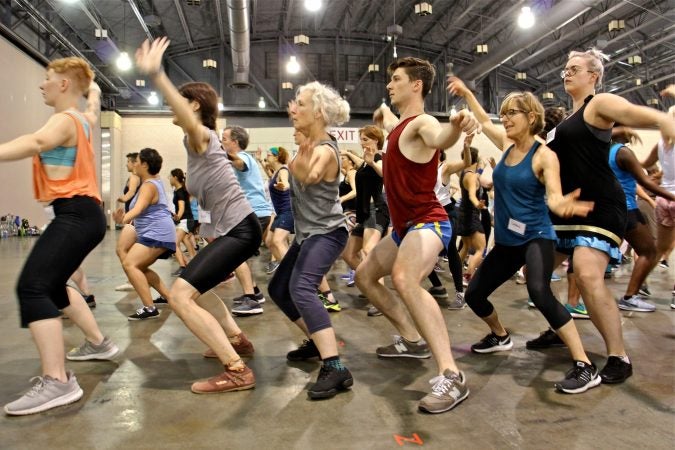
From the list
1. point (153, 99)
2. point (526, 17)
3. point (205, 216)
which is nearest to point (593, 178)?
point (205, 216)

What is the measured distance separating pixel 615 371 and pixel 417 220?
4.19ft

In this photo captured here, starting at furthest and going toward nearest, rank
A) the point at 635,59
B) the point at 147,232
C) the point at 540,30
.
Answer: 1. the point at 635,59
2. the point at 540,30
3. the point at 147,232

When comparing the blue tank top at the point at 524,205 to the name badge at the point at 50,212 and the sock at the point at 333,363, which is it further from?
the name badge at the point at 50,212

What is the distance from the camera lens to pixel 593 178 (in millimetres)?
2752

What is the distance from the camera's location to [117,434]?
6.69ft

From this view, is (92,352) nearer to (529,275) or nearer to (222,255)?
(222,255)

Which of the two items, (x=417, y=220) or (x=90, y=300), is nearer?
(x=417, y=220)

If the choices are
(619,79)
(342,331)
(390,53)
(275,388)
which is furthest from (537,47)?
(275,388)

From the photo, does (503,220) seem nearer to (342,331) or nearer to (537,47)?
(342,331)

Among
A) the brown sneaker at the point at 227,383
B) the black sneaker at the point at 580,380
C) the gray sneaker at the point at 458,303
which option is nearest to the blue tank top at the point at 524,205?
the black sneaker at the point at 580,380

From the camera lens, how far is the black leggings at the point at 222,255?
256 cm

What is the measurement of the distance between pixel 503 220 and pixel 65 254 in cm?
225

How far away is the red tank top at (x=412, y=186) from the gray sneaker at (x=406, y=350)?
2.59ft

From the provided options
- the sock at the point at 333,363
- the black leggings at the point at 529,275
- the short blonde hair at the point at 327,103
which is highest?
the short blonde hair at the point at 327,103
